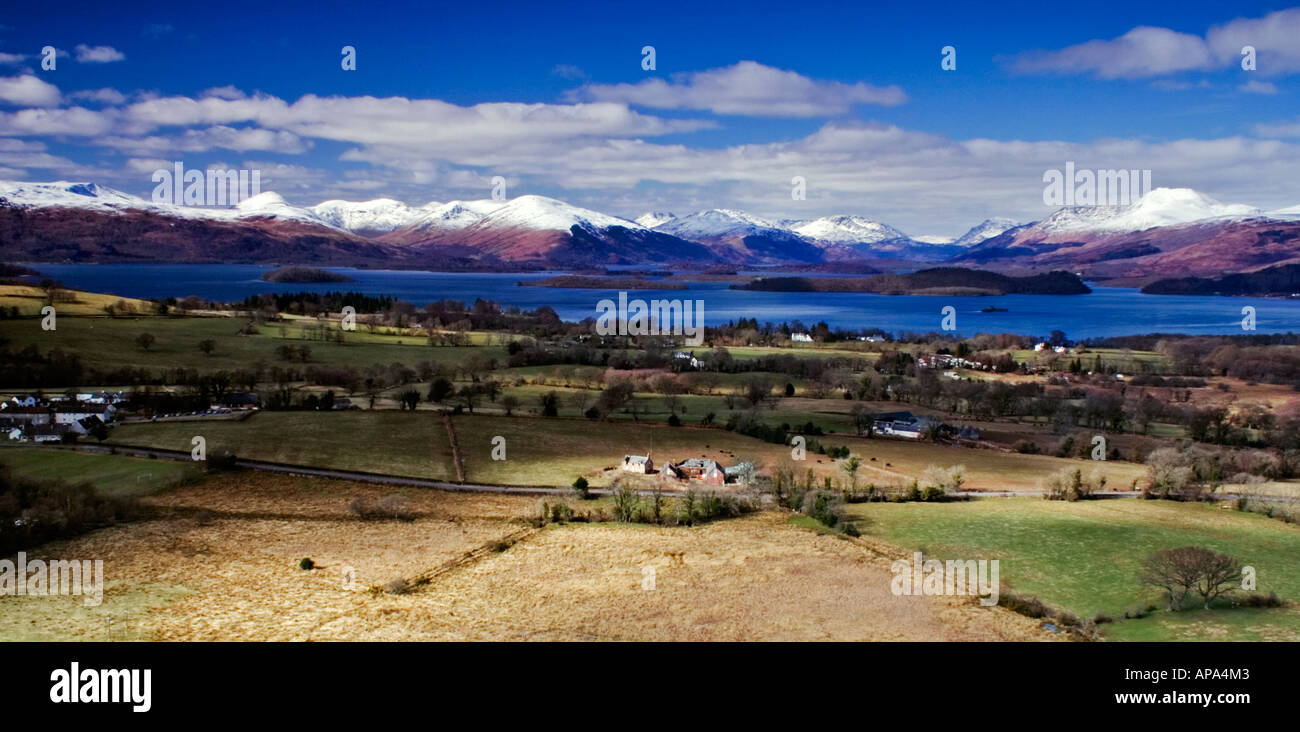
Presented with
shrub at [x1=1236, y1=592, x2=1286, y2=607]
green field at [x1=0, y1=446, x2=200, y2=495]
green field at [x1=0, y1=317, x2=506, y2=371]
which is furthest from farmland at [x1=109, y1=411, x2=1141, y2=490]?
green field at [x1=0, y1=317, x2=506, y2=371]

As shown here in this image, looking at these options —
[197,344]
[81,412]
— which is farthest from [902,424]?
[197,344]

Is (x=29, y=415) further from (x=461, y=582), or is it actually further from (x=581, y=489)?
(x=461, y=582)

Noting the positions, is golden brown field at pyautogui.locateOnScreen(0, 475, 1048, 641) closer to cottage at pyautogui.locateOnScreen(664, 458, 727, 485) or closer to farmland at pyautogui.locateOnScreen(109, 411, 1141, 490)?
farmland at pyautogui.locateOnScreen(109, 411, 1141, 490)

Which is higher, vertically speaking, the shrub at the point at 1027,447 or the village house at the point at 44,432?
the village house at the point at 44,432

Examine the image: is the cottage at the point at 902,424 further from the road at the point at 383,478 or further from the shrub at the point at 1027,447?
the road at the point at 383,478

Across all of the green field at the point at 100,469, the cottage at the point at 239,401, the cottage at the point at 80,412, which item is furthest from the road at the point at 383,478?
the cottage at the point at 239,401
